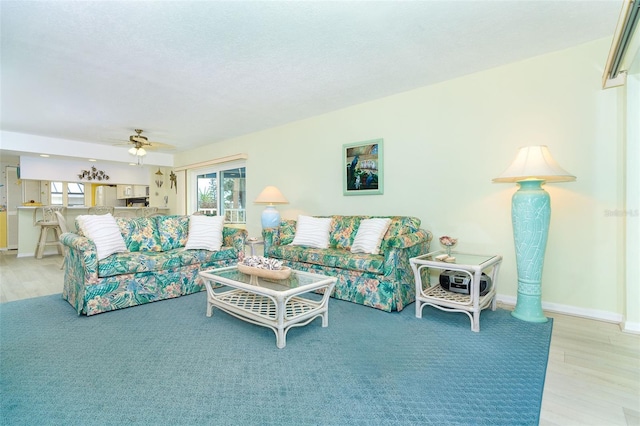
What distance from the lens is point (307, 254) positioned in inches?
132

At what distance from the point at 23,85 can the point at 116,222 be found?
5.53 ft

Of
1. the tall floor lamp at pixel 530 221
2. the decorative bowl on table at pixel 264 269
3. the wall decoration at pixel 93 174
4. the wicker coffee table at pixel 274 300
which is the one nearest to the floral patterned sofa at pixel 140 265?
the wicker coffee table at pixel 274 300

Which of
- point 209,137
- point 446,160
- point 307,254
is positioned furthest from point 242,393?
point 209,137

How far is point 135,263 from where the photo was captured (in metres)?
2.92

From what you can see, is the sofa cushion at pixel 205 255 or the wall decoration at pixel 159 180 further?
the wall decoration at pixel 159 180

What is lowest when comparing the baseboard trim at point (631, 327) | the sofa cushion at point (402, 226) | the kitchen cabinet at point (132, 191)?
the baseboard trim at point (631, 327)

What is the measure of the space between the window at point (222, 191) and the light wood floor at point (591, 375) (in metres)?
4.76

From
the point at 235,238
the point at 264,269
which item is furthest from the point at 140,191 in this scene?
the point at 264,269

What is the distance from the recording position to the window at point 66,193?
7086mm

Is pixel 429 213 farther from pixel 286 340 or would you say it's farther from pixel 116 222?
pixel 116 222

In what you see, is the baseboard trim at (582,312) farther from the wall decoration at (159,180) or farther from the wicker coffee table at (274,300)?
the wall decoration at (159,180)

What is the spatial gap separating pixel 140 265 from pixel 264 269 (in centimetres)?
139

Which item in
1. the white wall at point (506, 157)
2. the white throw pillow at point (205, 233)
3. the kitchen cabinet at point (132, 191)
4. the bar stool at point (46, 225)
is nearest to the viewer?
the white wall at point (506, 157)

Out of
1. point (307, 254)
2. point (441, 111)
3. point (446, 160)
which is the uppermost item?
point (441, 111)
